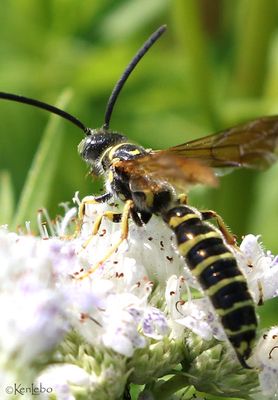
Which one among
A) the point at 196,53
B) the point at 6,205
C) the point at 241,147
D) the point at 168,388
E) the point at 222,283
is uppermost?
the point at 196,53

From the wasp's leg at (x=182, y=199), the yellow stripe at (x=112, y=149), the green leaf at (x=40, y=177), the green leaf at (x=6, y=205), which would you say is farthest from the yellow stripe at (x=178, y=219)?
the green leaf at (x=6, y=205)

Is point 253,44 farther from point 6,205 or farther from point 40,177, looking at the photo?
point 6,205

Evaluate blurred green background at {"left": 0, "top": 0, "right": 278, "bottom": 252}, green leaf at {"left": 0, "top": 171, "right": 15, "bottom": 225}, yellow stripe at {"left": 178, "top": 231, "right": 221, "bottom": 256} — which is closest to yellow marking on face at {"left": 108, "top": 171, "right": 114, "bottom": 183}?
yellow stripe at {"left": 178, "top": 231, "right": 221, "bottom": 256}

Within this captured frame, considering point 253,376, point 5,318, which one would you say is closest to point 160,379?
point 253,376

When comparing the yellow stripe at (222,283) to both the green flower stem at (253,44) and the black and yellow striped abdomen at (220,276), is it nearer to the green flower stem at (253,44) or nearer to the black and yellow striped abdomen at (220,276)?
the black and yellow striped abdomen at (220,276)

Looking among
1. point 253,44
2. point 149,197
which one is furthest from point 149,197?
point 253,44

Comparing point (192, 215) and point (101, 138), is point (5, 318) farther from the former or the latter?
point (101, 138)
